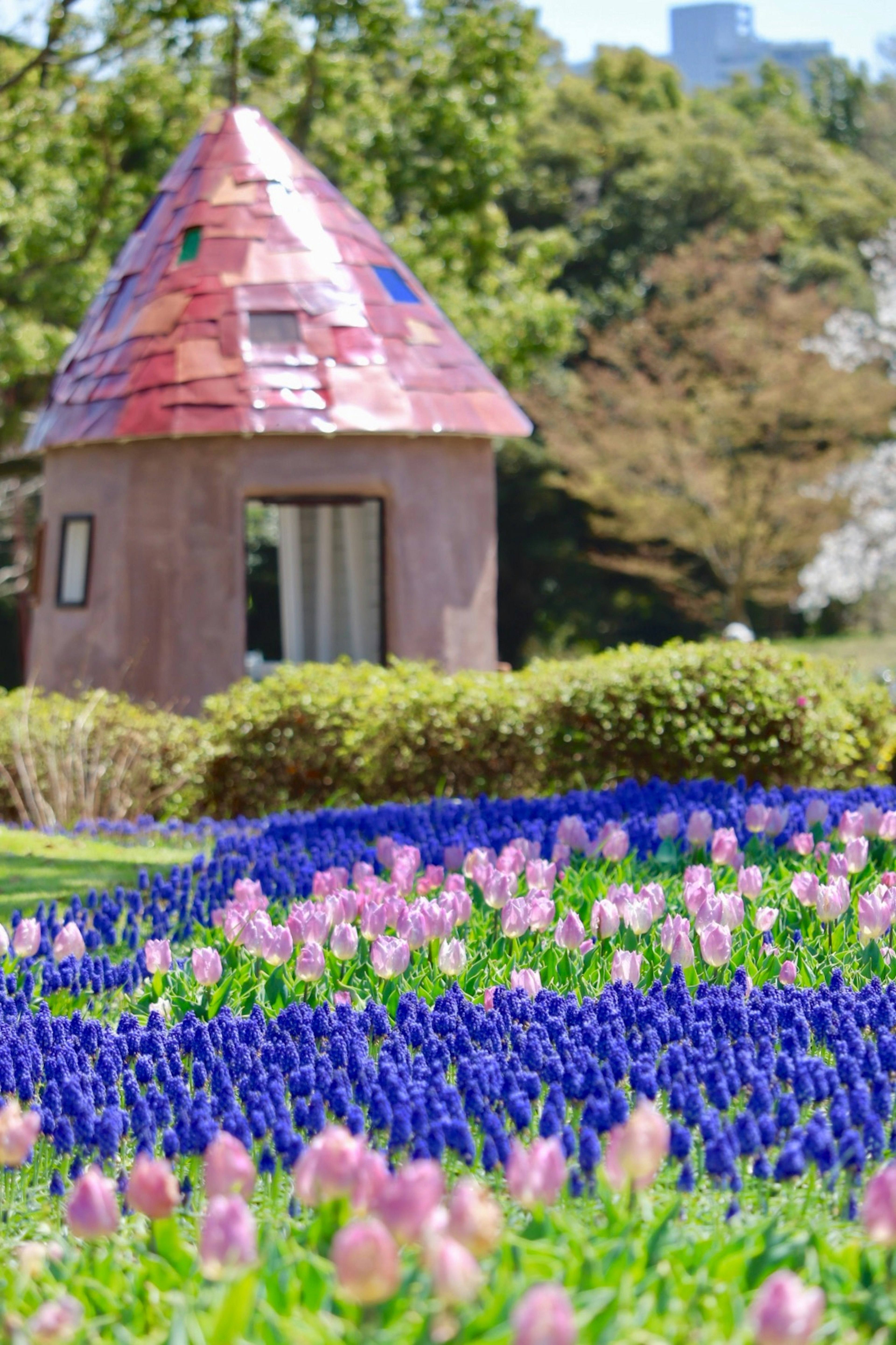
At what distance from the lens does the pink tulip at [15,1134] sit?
103 inches

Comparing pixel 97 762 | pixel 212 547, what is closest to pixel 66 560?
pixel 212 547

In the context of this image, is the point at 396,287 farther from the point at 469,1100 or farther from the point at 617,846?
the point at 469,1100

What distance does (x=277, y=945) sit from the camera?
13.9 ft

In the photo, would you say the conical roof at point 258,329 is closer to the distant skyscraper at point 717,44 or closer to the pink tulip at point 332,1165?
the pink tulip at point 332,1165

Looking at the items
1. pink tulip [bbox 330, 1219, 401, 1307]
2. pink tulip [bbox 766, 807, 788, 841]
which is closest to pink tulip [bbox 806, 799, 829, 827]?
pink tulip [bbox 766, 807, 788, 841]

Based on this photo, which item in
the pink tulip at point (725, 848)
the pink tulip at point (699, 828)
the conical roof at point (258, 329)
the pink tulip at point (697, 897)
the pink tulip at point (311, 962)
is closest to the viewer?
the pink tulip at point (311, 962)

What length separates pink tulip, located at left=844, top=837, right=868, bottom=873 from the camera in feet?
16.7

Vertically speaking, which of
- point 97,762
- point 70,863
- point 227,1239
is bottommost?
point 70,863

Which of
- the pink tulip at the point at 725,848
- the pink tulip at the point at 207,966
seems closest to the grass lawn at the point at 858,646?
the pink tulip at the point at 725,848

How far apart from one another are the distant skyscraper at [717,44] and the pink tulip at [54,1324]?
553 feet

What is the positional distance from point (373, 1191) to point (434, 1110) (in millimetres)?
855

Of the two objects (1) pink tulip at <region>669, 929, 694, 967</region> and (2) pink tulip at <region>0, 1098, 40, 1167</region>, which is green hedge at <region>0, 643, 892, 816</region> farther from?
(2) pink tulip at <region>0, 1098, 40, 1167</region>

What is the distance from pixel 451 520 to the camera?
461 inches

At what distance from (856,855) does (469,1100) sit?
2275 millimetres
